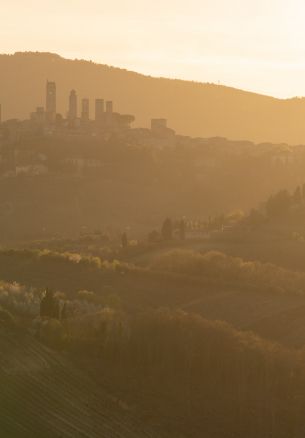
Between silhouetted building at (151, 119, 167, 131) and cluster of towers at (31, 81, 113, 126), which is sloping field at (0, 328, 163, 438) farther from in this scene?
silhouetted building at (151, 119, 167, 131)

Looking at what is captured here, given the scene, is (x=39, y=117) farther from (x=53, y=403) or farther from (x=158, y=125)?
(x=53, y=403)

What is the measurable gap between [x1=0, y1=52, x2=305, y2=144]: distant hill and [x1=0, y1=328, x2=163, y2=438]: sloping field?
371 feet

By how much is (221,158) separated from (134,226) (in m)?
20.4

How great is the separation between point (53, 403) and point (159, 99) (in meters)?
125

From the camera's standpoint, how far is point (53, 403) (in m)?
24.5

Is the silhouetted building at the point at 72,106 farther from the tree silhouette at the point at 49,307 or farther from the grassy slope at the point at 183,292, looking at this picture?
the tree silhouette at the point at 49,307

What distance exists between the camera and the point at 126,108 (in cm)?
14325

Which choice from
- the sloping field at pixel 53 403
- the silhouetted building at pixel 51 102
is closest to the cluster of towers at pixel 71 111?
the silhouetted building at pixel 51 102

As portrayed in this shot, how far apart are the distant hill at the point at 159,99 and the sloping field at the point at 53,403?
11299 centimetres

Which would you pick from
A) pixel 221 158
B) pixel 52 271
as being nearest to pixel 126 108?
pixel 221 158

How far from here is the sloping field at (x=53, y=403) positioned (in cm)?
2319

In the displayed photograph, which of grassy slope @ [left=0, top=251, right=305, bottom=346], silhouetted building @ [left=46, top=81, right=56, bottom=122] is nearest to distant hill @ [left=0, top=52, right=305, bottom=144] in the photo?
silhouetted building @ [left=46, top=81, right=56, bottom=122]

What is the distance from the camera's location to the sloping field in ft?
76.1

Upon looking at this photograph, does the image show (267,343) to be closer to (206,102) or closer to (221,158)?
(221,158)
